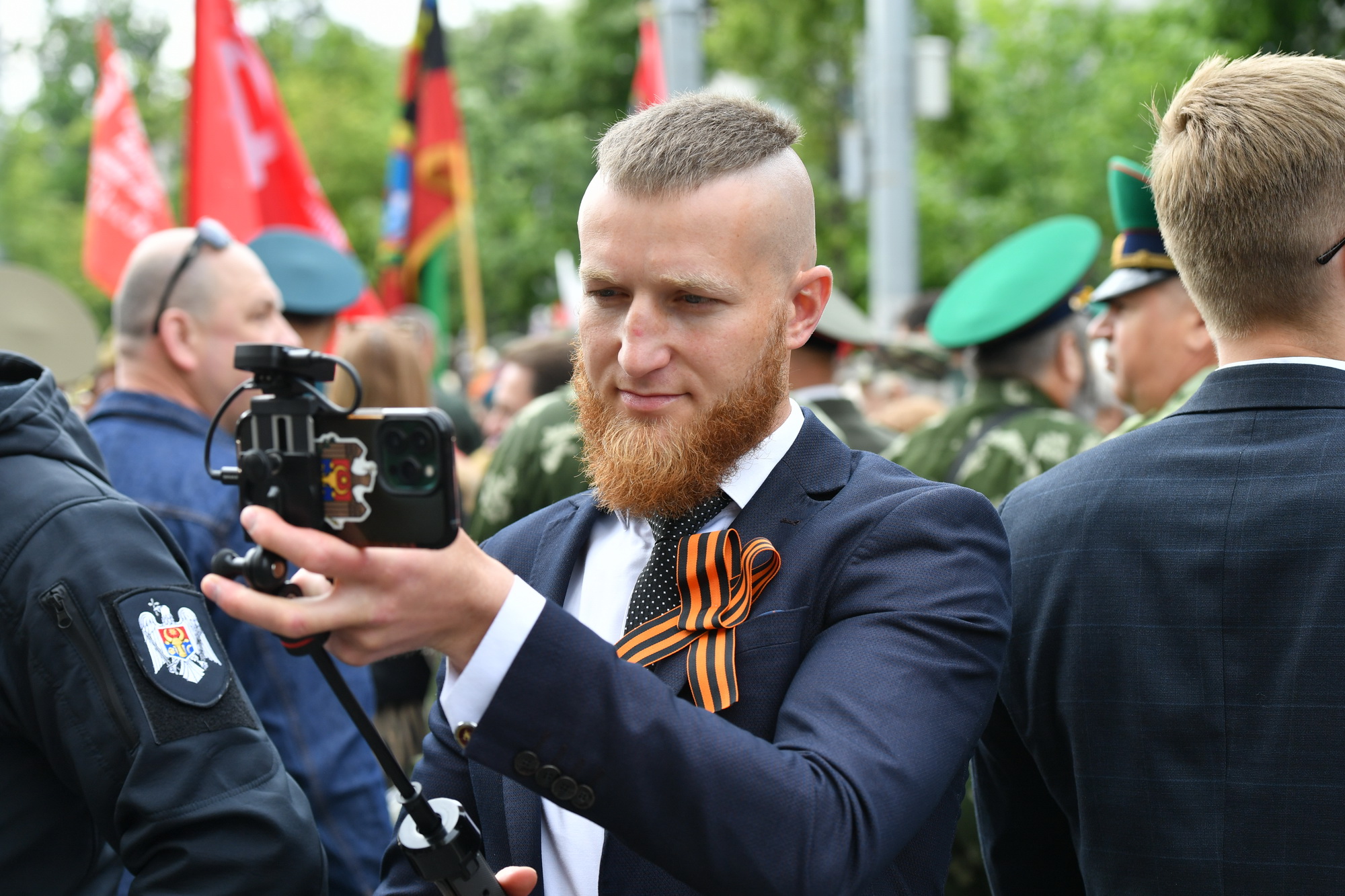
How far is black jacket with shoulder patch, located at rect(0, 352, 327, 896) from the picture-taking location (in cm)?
191

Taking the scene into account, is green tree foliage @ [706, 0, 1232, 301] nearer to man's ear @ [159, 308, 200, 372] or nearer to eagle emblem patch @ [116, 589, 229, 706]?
man's ear @ [159, 308, 200, 372]

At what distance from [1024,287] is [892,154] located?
16.5ft

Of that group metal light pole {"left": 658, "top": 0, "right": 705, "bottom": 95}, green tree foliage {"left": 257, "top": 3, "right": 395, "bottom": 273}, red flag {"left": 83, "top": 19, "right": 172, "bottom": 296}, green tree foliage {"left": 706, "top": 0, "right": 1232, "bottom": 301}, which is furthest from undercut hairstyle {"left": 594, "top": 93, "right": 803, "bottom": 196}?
green tree foliage {"left": 257, "top": 3, "right": 395, "bottom": 273}

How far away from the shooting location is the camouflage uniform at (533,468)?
461 centimetres

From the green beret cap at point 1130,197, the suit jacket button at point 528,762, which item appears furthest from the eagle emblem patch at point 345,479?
the green beret cap at point 1130,197

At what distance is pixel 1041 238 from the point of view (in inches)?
193

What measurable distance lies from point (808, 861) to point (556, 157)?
2914cm

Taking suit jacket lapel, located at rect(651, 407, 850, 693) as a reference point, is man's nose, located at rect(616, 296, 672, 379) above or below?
above

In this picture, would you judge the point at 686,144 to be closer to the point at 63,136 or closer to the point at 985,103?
the point at 985,103

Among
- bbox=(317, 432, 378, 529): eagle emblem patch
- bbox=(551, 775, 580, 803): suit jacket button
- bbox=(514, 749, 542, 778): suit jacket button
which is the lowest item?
bbox=(551, 775, 580, 803): suit jacket button

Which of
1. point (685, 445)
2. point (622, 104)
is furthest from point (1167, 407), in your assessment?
point (622, 104)

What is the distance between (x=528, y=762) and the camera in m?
1.38

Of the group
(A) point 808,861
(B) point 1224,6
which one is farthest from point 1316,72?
(B) point 1224,6

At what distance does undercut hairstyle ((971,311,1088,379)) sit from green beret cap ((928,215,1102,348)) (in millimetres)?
49
